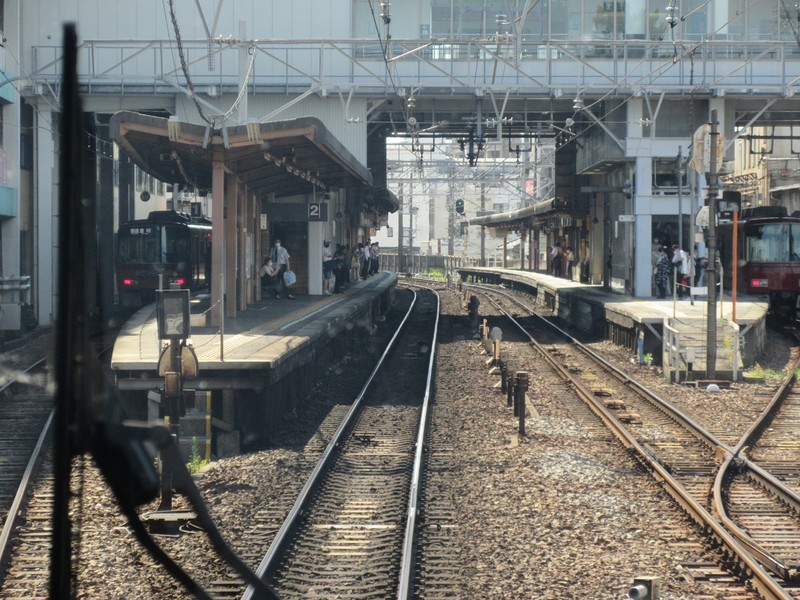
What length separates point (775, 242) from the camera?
25.8 m

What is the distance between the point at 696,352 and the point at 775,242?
33.2ft

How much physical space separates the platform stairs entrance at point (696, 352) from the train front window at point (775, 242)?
8965 millimetres

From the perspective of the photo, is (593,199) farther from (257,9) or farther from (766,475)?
(766,475)

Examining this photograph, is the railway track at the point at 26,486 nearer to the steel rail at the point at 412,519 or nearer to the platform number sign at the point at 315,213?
the steel rail at the point at 412,519

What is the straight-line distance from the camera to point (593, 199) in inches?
1372

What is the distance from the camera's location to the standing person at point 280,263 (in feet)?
79.8

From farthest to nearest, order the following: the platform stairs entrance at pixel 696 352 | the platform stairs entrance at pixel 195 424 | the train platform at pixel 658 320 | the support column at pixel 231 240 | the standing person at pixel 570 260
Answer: the standing person at pixel 570 260, the support column at pixel 231 240, the train platform at pixel 658 320, the platform stairs entrance at pixel 696 352, the platform stairs entrance at pixel 195 424

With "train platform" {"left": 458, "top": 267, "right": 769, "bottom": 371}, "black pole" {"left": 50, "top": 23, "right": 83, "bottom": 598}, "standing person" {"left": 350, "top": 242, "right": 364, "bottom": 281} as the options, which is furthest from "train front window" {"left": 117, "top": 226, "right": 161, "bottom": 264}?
"black pole" {"left": 50, "top": 23, "right": 83, "bottom": 598}

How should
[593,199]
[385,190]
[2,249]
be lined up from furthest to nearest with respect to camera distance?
1. [385,190]
2. [593,199]
3. [2,249]

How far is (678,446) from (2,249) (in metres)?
17.4

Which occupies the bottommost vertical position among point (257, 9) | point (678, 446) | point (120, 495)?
point (678, 446)

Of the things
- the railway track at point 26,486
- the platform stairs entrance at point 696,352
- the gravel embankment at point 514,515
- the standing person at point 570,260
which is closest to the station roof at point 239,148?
the railway track at point 26,486

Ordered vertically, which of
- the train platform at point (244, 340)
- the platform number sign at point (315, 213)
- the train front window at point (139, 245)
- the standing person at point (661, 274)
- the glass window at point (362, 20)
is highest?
the glass window at point (362, 20)

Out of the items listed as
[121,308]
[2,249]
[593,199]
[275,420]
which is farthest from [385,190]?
[275,420]
